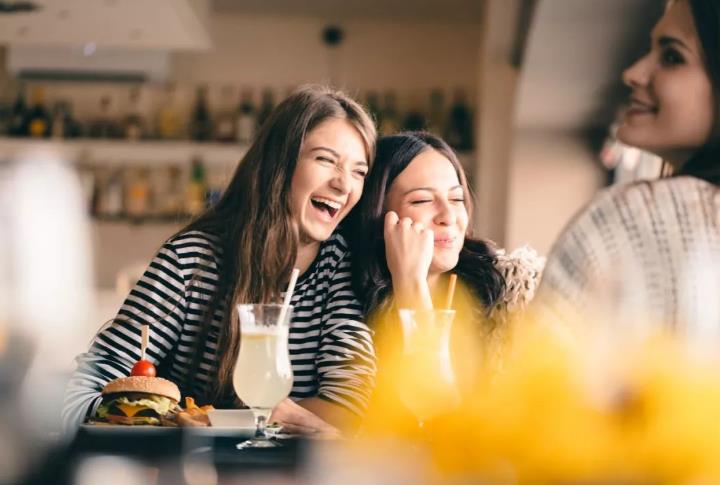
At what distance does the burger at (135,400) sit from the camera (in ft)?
4.74

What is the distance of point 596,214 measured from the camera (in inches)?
33.7

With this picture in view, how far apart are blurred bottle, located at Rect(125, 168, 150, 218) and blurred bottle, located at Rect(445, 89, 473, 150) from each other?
1847 mm

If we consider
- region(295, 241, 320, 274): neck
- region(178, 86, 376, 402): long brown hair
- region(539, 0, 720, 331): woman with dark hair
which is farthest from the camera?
region(295, 241, 320, 274): neck

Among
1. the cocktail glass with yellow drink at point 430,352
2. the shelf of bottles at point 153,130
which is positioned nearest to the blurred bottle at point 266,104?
the shelf of bottles at point 153,130

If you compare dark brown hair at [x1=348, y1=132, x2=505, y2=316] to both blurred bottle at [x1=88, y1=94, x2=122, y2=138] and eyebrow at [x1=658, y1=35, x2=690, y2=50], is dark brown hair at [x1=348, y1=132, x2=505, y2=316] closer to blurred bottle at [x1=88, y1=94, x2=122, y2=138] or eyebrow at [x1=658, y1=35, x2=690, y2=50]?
eyebrow at [x1=658, y1=35, x2=690, y2=50]

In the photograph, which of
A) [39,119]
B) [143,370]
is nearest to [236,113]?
[39,119]

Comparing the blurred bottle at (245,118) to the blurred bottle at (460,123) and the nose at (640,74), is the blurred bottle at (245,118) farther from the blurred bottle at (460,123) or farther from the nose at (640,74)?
the nose at (640,74)

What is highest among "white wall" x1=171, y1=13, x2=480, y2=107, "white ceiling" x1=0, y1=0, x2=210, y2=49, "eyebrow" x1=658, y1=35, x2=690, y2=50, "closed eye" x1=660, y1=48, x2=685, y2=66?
"white wall" x1=171, y1=13, x2=480, y2=107

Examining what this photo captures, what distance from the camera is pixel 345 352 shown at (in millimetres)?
1789

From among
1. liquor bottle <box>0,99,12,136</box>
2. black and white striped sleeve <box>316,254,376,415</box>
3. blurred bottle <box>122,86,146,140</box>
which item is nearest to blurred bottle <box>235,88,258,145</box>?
blurred bottle <box>122,86,146,140</box>

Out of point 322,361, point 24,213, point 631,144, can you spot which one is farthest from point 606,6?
point 24,213

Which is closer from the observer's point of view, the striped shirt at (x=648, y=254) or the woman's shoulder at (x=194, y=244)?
the striped shirt at (x=648, y=254)

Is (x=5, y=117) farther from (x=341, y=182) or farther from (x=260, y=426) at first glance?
(x=260, y=426)

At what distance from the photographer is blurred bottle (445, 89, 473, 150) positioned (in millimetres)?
5758
